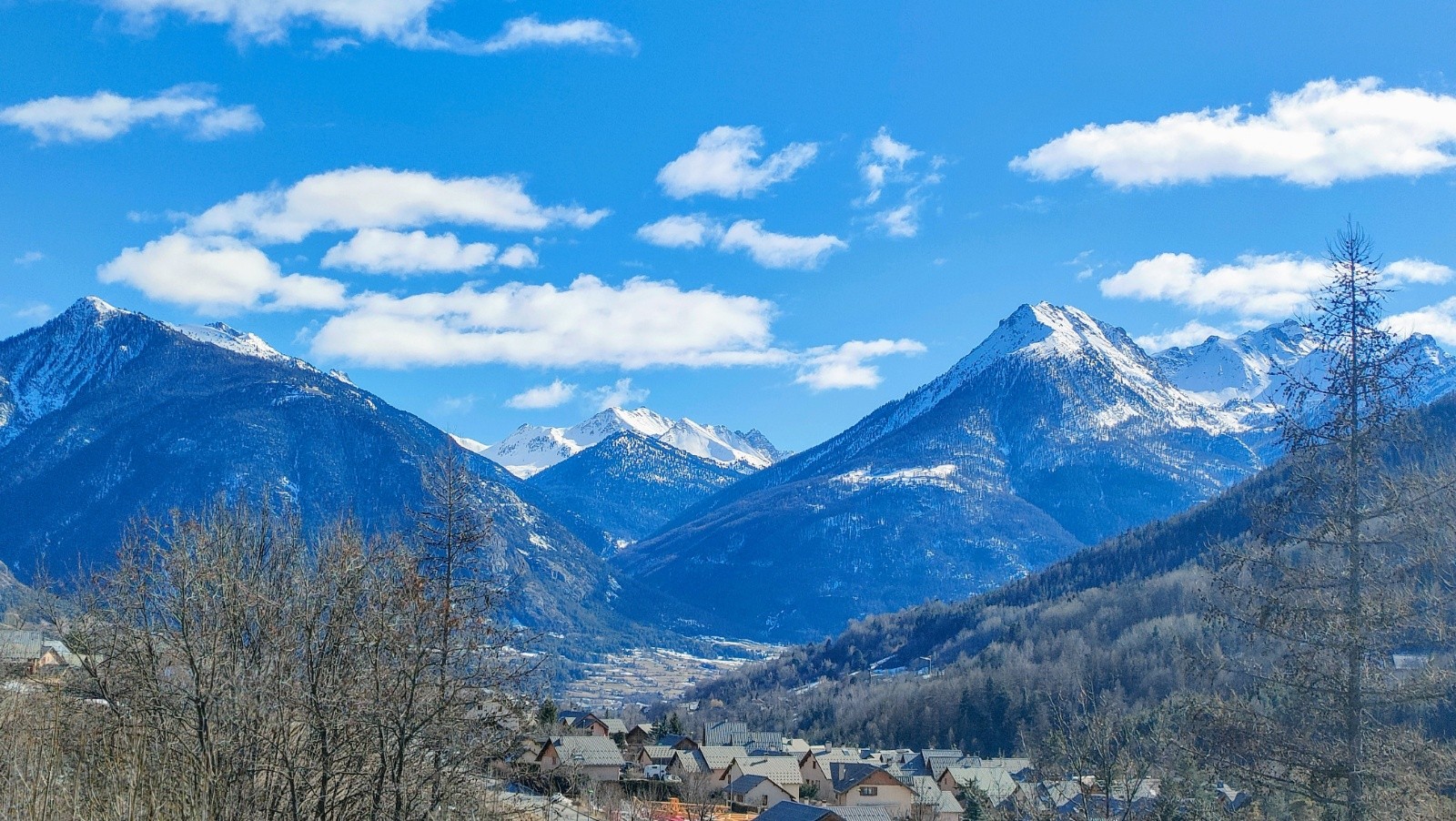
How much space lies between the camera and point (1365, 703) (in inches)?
681

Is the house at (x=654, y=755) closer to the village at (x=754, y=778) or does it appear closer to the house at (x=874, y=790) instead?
the village at (x=754, y=778)

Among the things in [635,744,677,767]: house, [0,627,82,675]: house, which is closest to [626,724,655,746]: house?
[635,744,677,767]: house

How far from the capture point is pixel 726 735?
371 feet

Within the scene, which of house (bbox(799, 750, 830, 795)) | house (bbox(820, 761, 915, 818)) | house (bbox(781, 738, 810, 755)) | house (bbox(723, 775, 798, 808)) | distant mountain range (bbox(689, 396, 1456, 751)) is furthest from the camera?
distant mountain range (bbox(689, 396, 1456, 751))

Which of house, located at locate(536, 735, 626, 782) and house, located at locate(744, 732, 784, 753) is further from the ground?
house, located at locate(536, 735, 626, 782)

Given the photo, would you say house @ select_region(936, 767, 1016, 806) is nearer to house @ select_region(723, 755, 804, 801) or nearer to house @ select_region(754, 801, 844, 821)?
house @ select_region(723, 755, 804, 801)

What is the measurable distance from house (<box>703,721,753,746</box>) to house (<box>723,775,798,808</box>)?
2012 cm

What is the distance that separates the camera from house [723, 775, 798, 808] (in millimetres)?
85125

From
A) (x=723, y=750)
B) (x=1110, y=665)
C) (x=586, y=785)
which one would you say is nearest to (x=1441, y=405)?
(x=1110, y=665)

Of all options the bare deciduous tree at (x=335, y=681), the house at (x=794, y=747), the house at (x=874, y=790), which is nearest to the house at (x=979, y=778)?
the house at (x=874, y=790)

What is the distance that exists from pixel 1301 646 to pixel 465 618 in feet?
48.8

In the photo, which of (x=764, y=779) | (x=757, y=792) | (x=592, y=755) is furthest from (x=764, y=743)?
(x=592, y=755)

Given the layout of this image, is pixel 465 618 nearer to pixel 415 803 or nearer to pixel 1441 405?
pixel 415 803

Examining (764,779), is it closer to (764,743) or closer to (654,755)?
(654,755)
